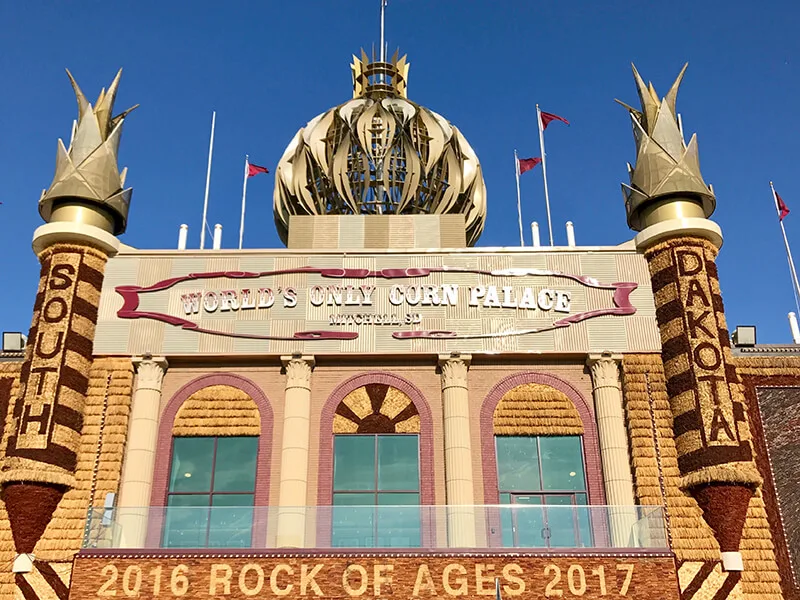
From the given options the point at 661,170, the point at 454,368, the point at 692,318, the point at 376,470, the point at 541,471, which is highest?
the point at 661,170

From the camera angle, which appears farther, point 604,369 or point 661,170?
point 661,170

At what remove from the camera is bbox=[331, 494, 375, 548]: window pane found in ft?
76.5

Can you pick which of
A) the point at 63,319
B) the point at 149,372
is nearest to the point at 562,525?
the point at 149,372

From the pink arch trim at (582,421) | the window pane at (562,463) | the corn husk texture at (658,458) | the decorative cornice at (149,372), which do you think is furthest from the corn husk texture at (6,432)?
the corn husk texture at (658,458)

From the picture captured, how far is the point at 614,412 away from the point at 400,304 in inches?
297

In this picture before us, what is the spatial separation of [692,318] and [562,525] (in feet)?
26.7

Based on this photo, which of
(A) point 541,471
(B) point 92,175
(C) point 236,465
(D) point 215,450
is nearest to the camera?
(A) point 541,471

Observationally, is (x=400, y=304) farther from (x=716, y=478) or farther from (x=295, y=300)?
(x=716, y=478)

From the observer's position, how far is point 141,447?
2641cm

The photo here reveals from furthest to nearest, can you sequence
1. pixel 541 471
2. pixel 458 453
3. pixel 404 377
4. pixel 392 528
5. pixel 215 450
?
pixel 404 377
pixel 215 450
pixel 541 471
pixel 458 453
pixel 392 528

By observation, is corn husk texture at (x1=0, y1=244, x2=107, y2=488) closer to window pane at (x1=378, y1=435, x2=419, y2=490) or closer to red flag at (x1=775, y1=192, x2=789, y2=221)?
window pane at (x1=378, y1=435, x2=419, y2=490)

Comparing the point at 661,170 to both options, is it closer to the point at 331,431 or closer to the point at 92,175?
the point at 331,431

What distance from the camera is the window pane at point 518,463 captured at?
2636cm

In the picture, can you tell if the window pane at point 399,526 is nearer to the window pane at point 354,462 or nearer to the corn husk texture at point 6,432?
the window pane at point 354,462
